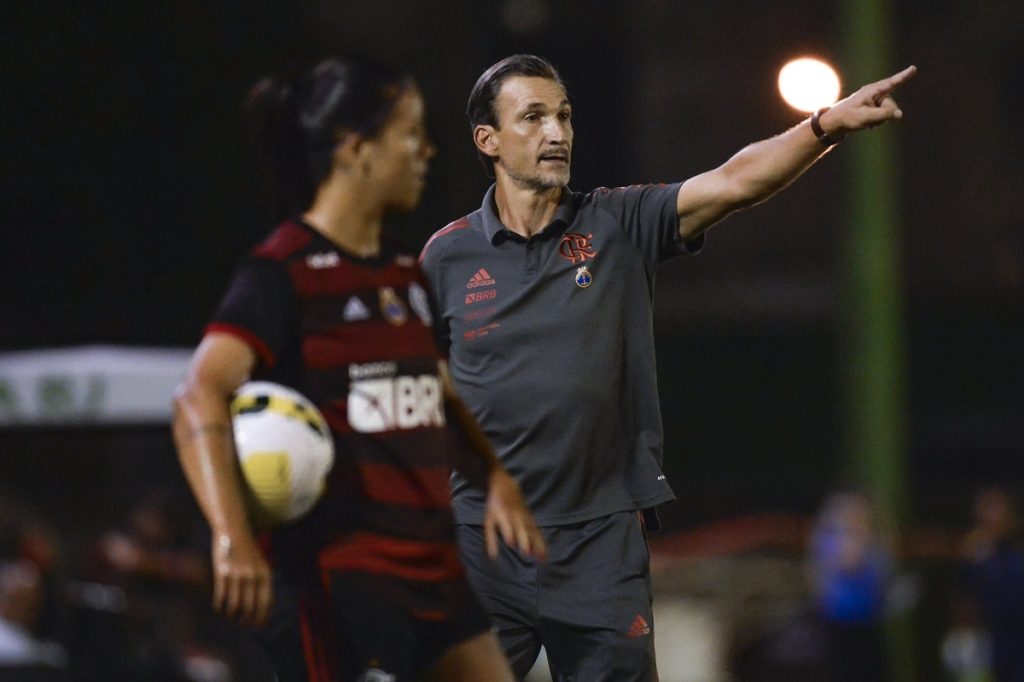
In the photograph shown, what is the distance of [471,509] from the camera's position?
5.25 metres

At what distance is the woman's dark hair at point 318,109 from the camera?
13.8ft

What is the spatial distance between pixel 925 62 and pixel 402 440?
77.5 ft

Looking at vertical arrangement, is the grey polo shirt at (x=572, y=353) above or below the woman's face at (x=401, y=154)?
below

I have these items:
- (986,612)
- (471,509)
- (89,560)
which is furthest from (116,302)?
(471,509)

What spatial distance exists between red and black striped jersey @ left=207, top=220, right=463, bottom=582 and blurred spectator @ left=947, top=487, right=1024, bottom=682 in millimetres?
9431

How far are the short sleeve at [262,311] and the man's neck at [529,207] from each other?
Result: 1281 millimetres

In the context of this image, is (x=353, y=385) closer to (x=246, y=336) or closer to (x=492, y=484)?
(x=246, y=336)

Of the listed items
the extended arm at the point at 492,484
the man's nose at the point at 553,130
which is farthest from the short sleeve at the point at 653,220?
the extended arm at the point at 492,484

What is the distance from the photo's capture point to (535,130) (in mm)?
5133

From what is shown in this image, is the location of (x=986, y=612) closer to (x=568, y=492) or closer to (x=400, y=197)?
(x=568, y=492)

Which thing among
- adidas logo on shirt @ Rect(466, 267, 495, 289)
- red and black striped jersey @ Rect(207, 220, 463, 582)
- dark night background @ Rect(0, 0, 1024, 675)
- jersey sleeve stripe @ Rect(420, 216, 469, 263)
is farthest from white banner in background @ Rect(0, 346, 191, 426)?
dark night background @ Rect(0, 0, 1024, 675)

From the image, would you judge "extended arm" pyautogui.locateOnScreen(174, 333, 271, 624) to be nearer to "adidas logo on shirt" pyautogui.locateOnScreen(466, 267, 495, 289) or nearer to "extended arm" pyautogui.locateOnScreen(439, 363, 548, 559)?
"extended arm" pyautogui.locateOnScreen(439, 363, 548, 559)

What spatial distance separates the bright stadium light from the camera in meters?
5.23

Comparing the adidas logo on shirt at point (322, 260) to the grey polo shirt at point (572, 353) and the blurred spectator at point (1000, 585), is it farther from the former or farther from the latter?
the blurred spectator at point (1000, 585)
